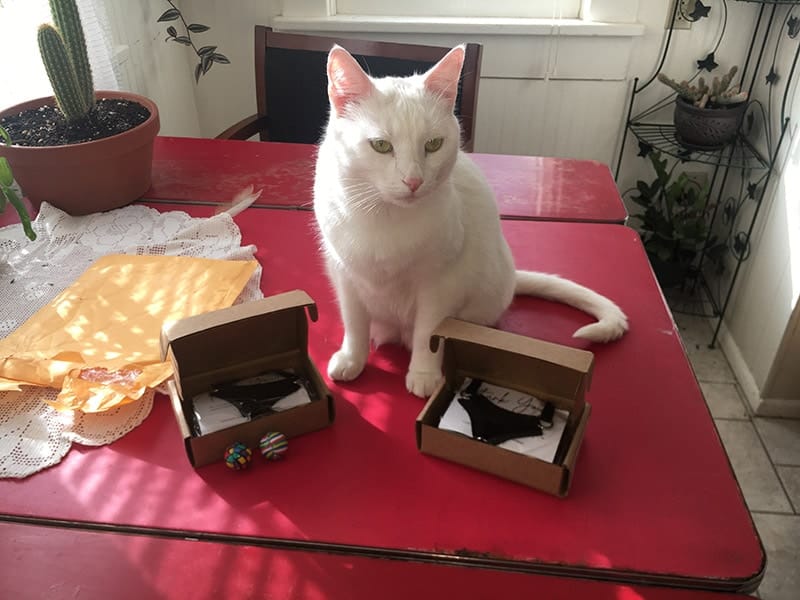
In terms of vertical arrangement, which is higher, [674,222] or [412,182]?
[412,182]

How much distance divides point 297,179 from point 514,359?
2.93 ft

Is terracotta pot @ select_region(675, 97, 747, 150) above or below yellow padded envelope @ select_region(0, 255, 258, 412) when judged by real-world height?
above

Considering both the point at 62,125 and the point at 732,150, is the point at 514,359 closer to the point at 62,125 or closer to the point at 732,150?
the point at 62,125

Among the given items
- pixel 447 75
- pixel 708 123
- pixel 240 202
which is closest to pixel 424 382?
pixel 447 75

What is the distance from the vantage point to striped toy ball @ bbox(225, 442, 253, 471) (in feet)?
2.69

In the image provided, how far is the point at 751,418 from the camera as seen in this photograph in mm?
2057

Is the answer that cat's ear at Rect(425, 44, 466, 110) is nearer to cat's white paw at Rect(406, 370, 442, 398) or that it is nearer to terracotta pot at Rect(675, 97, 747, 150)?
cat's white paw at Rect(406, 370, 442, 398)

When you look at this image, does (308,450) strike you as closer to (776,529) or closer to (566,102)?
(776,529)

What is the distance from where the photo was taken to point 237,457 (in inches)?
32.3

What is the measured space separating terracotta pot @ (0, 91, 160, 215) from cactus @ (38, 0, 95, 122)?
0.11 m

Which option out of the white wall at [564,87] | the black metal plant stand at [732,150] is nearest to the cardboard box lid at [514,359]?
the white wall at [564,87]

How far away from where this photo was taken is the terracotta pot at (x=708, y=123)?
6.98ft

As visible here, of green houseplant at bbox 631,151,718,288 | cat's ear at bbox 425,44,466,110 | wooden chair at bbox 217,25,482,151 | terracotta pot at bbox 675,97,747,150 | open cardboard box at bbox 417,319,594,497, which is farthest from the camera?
green houseplant at bbox 631,151,718,288

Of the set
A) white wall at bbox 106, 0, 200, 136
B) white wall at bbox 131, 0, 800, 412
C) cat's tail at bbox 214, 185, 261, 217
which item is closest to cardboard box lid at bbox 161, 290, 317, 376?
cat's tail at bbox 214, 185, 261, 217
